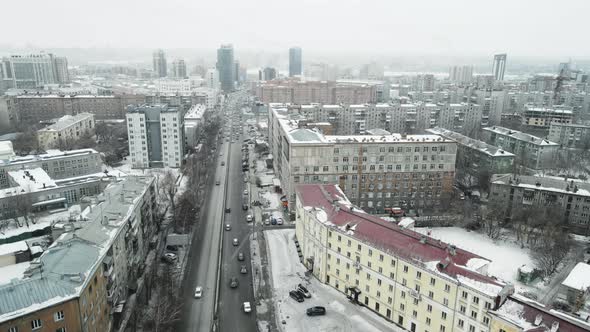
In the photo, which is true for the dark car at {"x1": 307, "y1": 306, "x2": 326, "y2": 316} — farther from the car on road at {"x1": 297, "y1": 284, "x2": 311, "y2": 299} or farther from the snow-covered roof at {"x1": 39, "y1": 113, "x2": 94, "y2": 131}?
the snow-covered roof at {"x1": 39, "y1": 113, "x2": 94, "y2": 131}

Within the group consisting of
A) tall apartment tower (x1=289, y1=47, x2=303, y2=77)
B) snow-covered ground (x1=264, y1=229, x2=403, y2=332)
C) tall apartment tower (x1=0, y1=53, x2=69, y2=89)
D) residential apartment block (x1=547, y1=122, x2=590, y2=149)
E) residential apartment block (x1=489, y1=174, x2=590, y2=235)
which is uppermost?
tall apartment tower (x1=289, y1=47, x2=303, y2=77)

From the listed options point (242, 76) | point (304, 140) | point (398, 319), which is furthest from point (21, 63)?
point (398, 319)

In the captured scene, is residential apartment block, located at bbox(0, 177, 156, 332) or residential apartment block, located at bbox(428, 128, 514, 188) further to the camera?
residential apartment block, located at bbox(428, 128, 514, 188)

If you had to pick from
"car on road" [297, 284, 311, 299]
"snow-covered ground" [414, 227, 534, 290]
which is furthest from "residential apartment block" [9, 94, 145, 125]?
"car on road" [297, 284, 311, 299]

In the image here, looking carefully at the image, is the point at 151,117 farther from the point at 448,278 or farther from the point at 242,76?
the point at 242,76

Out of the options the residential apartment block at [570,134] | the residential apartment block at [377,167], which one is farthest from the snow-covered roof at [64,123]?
the residential apartment block at [570,134]

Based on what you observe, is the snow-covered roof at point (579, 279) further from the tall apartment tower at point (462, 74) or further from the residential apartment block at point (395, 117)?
the tall apartment tower at point (462, 74)

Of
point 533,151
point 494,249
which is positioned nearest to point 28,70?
point 533,151
